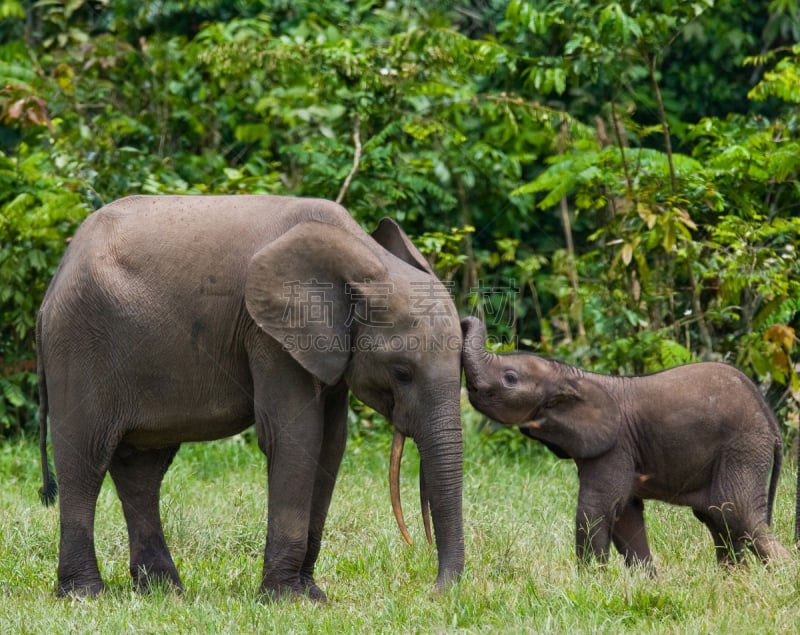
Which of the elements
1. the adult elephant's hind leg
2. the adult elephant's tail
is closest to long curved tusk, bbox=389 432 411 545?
the adult elephant's hind leg

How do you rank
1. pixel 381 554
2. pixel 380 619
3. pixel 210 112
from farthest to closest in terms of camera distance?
pixel 210 112 < pixel 381 554 < pixel 380 619

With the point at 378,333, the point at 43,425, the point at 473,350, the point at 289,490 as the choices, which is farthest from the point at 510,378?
the point at 43,425

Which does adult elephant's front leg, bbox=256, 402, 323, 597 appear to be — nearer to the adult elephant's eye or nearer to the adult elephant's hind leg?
the adult elephant's hind leg

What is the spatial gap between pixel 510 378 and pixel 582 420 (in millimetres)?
475

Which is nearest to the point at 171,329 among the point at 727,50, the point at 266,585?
the point at 266,585

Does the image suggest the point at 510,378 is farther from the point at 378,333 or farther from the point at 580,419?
the point at 378,333

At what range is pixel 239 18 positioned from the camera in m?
14.8

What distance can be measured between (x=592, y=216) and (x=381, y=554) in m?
7.40

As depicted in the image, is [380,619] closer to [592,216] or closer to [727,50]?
[592,216]

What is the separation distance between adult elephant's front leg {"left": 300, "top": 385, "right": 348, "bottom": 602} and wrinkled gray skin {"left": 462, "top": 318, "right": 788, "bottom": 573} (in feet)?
2.40

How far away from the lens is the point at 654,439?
689 cm

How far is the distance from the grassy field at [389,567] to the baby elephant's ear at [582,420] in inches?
25.3

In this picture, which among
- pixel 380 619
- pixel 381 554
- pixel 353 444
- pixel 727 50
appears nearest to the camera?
pixel 380 619

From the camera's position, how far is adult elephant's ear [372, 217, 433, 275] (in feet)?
22.3
